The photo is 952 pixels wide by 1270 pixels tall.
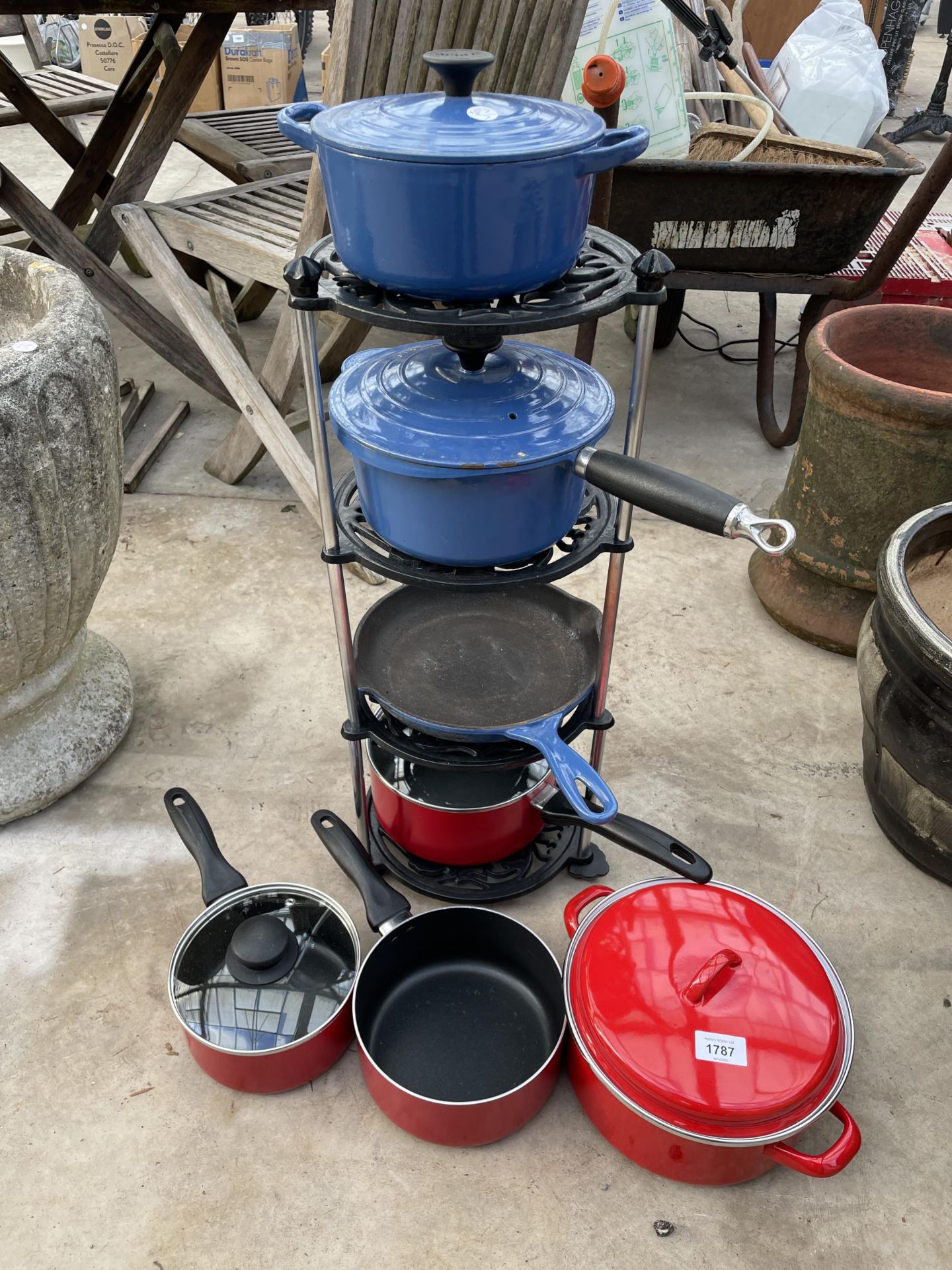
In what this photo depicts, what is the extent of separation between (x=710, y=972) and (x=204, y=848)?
899mm

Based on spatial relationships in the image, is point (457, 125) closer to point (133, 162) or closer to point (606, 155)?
point (606, 155)

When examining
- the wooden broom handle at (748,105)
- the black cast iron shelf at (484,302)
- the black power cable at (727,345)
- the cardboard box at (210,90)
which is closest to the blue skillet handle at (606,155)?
the black cast iron shelf at (484,302)

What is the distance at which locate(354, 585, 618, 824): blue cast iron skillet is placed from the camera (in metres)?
1.43

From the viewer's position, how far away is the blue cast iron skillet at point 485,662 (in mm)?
1428

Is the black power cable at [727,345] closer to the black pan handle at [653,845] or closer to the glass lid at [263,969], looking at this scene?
the black pan handle at [653,845]

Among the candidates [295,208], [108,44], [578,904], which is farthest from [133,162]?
[108,44]

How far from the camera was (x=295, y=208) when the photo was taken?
8.43ft

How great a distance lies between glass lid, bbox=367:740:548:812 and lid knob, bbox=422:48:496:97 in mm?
1031

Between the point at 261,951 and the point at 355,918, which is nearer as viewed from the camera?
the point at 261,951

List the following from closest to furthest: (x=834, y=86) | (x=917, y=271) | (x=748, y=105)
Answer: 1. (x=917, y=271)
2. (x=748, y=105)
3. (x=834, y=86)

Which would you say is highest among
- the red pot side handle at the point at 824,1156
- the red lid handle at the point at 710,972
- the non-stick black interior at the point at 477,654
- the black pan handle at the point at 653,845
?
the non-stick black interior at the point at 477,654

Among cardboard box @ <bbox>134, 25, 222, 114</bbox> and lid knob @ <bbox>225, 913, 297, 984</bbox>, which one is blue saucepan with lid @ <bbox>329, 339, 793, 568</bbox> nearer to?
lid knob @ <bbox>225, 913, 297, 984</bbox>

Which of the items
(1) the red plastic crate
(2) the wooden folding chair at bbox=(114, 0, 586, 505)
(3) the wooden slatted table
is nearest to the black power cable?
(1) the red plastic crate

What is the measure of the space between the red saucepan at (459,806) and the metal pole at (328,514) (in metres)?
0.03
